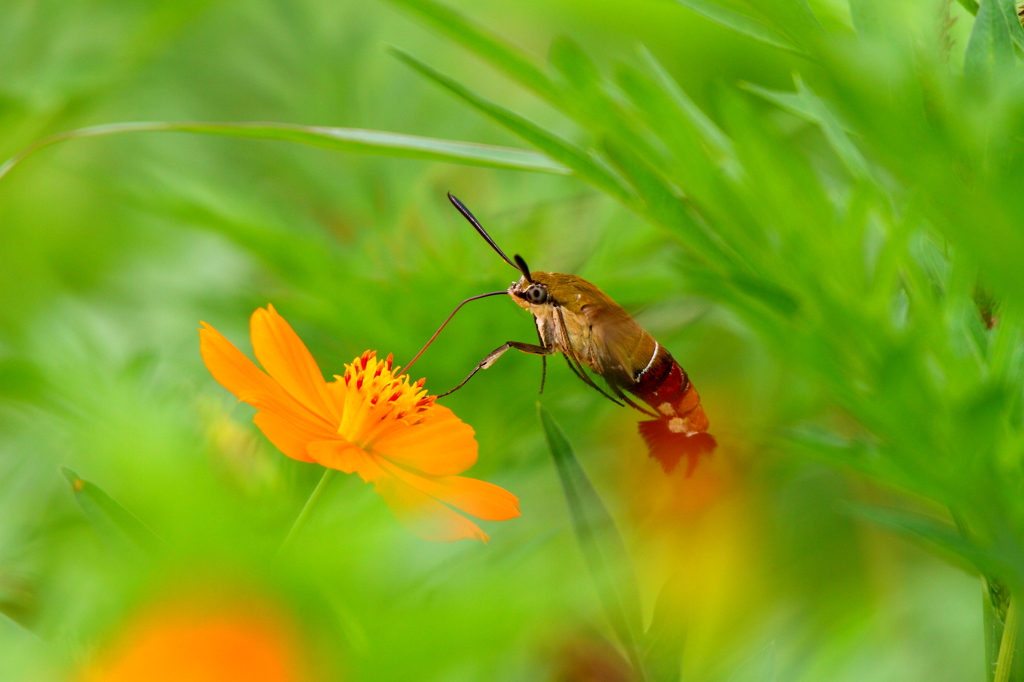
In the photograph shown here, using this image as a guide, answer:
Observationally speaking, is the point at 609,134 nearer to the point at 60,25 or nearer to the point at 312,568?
the point at 312,568

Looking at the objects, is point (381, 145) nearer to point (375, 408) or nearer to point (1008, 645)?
point (375, 408)

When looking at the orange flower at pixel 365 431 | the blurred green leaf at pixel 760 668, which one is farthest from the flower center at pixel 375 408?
the blurred green leaf at pixel 760 668

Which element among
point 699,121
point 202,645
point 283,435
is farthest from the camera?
point 699,121

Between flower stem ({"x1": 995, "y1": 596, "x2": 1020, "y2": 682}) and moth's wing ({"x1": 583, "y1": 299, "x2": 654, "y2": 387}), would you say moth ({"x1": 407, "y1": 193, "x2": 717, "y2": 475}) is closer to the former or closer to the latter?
moth's wing ({"x1": 583, "y1": 299, "x2": 654, "y2": 387})

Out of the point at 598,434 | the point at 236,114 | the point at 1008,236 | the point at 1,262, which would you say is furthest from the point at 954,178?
the point at 236,114

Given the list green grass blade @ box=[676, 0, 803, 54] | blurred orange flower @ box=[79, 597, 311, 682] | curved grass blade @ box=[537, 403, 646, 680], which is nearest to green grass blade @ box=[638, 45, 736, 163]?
green grass blade @ box=[676, 0, 803, 54]

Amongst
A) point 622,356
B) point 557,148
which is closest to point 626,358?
point 622,356
